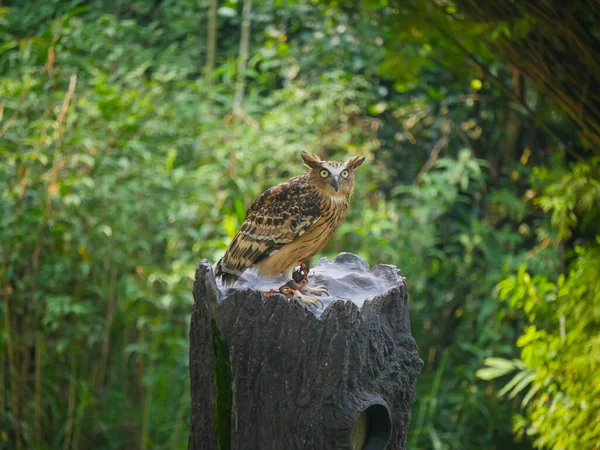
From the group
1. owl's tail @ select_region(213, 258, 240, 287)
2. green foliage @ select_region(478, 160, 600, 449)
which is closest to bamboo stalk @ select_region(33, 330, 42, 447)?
owl's tail @ select_region(213, 258, 240, 287)

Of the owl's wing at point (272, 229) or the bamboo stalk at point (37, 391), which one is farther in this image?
the bamboo stalk at point (37, 391)

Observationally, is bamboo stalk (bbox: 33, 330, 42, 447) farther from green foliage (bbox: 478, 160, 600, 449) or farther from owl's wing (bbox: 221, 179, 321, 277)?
green foliage (bbox: 478, 160, 600, 449)

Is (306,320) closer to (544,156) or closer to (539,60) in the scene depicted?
(539,60)

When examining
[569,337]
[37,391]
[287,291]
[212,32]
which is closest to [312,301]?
[287,291]

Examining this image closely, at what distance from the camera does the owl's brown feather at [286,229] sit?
234 cm

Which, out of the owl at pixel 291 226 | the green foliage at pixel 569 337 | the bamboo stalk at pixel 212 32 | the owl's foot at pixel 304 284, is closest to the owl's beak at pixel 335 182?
the owl at pixel 291 226

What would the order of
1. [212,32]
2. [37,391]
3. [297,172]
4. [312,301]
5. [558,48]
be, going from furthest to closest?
[212,32]
[297,172]
[37,391]
[558,48]
[312,301]

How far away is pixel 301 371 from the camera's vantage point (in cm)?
203

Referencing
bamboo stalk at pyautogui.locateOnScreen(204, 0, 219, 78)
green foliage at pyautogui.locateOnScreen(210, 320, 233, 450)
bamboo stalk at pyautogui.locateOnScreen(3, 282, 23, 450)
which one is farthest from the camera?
bamboo stalk at pyautogui.locateOnScreen(204, 0, 219, 78)

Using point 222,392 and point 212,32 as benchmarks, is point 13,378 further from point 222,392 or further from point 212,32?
point 212,32

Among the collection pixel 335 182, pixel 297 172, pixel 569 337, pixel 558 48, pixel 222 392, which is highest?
pixel 558 48

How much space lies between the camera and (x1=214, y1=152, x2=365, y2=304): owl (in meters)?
2.34

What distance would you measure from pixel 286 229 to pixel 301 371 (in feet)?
1.53

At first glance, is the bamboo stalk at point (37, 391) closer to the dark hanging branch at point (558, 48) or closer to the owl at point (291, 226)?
the owl at point (291, 226)
